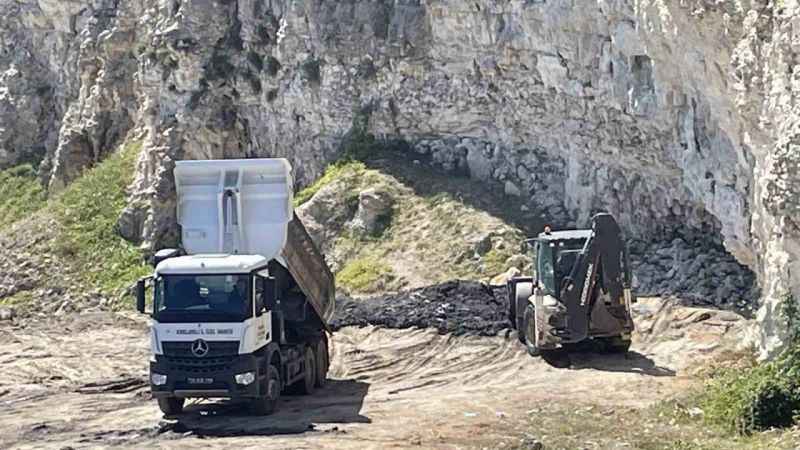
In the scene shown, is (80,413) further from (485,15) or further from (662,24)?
(485,15)

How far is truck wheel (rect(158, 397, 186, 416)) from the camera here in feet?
58.0

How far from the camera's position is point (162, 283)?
17422mm

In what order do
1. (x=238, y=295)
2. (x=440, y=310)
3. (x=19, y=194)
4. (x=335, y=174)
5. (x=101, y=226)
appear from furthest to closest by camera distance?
1. (x=19, y=194)
2. (x=101, y=226)
3. (x=335, y=174)
4. (x=440, y=310)
5. (x=238, y=295)

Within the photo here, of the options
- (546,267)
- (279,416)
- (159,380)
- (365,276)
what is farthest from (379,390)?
(365,276)

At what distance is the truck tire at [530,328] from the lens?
21359mm

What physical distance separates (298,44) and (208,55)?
153 inches

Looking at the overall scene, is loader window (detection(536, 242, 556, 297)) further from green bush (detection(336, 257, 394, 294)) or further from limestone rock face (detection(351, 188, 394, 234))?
limestone rock face (detection(351, 188, 394, 234))

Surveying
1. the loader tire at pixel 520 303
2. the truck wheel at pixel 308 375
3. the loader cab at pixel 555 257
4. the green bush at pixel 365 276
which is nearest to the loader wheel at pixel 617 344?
the loader cab at pixel 555 257

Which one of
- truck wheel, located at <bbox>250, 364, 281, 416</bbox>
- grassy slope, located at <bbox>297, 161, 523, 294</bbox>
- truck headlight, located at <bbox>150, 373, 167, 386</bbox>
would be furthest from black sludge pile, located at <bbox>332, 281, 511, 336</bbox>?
truck headlight, located at <bbox>150, 373, 167, 386</bbox>

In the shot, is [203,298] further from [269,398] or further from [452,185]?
[452,185]

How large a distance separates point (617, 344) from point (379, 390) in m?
4.26

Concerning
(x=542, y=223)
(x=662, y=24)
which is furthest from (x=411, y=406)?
(x=542, y=223)

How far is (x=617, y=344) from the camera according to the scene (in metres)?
21.0

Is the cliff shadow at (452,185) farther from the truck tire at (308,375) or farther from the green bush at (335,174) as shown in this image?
the truck tire at (308,375)
